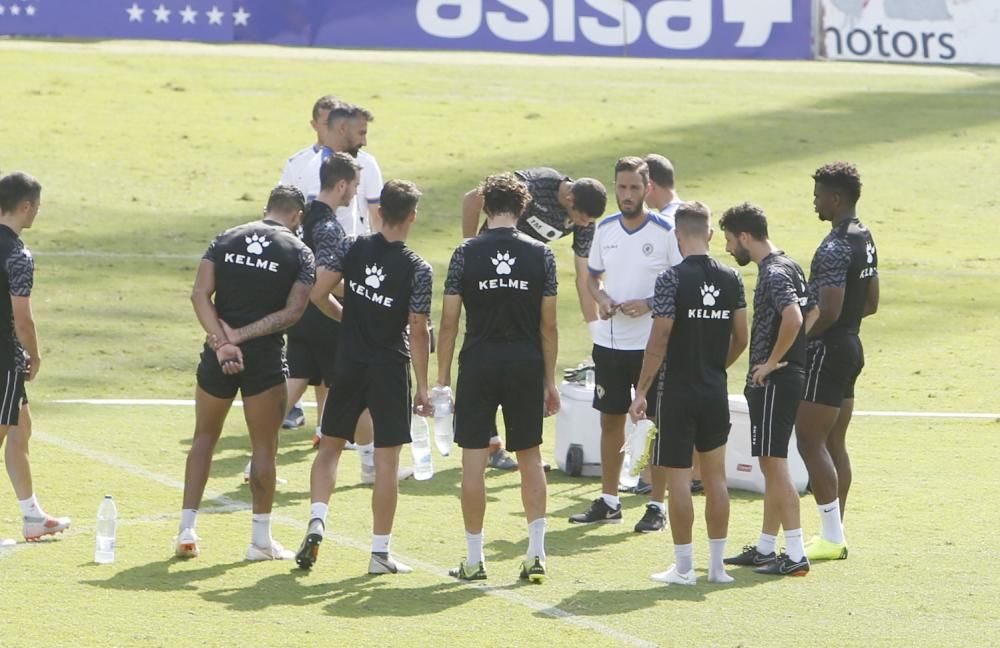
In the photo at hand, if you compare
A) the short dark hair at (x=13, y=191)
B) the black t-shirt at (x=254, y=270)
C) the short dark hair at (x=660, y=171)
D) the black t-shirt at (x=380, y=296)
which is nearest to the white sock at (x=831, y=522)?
the short dark hair at (x=660, y=171)

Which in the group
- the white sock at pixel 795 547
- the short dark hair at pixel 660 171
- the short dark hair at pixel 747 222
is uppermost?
the short dark hair at pixel 660 171

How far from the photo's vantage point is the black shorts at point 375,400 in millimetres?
Answer: 8617

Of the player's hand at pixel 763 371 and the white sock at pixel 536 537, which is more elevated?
the player's hand at pixel 763 371

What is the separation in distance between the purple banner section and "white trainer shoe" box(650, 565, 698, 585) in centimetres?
2018

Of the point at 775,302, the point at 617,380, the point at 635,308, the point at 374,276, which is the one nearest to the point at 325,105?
the point at 635,308

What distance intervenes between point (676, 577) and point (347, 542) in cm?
192

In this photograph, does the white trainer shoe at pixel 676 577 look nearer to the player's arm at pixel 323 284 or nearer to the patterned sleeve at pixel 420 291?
the patterned sleeve at pixel 420 291

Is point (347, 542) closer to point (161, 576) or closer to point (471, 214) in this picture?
point (161, 576)

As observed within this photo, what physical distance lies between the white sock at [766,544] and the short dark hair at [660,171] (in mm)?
2424

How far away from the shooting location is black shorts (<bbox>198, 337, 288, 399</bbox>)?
8766mm

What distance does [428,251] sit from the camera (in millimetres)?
19734

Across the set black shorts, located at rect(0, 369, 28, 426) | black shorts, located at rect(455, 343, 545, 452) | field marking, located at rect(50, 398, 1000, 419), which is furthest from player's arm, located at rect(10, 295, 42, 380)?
field marking, located at rect(50, 398, 1000, 419)

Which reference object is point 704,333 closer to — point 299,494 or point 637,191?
point 637,191

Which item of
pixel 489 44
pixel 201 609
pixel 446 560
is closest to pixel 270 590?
Result: pixel 201 609
